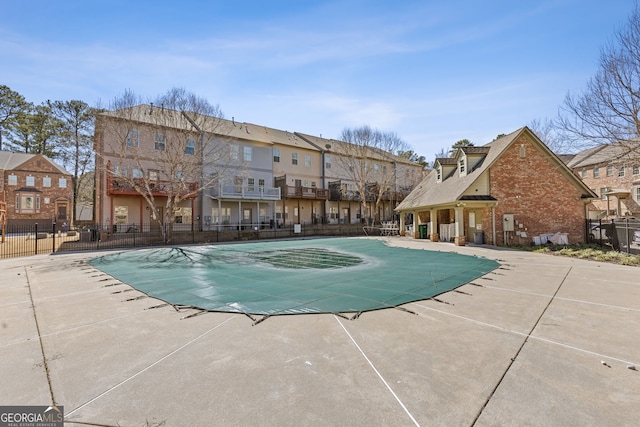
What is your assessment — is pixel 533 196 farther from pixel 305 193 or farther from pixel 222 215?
pixel 222 215

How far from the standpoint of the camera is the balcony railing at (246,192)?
84.4ft

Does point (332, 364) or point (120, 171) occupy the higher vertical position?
point (120, 171)

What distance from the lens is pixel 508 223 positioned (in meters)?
17.2

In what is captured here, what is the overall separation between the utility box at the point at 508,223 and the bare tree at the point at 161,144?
65.6 ft

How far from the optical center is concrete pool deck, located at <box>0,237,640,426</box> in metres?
2.53

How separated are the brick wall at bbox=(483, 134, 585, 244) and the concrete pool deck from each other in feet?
41.8

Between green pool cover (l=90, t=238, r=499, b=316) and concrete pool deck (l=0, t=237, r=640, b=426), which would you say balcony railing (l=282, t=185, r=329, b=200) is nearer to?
green pool cover (l=90, t=238, r=499, b=316)

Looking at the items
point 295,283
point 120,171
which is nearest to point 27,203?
point 120,171

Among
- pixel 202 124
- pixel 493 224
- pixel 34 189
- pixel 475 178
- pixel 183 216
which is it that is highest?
pixel 202 124

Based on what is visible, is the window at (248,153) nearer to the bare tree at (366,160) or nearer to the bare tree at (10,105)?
the bare tree at (366,160)

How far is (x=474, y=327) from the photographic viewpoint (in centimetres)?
453

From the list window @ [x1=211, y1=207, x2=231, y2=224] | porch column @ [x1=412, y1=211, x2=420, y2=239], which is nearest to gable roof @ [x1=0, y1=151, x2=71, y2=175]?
window @ [x1=211, y1=207, x2=231, y2=224]

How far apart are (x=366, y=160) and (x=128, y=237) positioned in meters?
25.5

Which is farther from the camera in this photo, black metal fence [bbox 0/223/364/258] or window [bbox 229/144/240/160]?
window [bbox 229/144/240/160]
